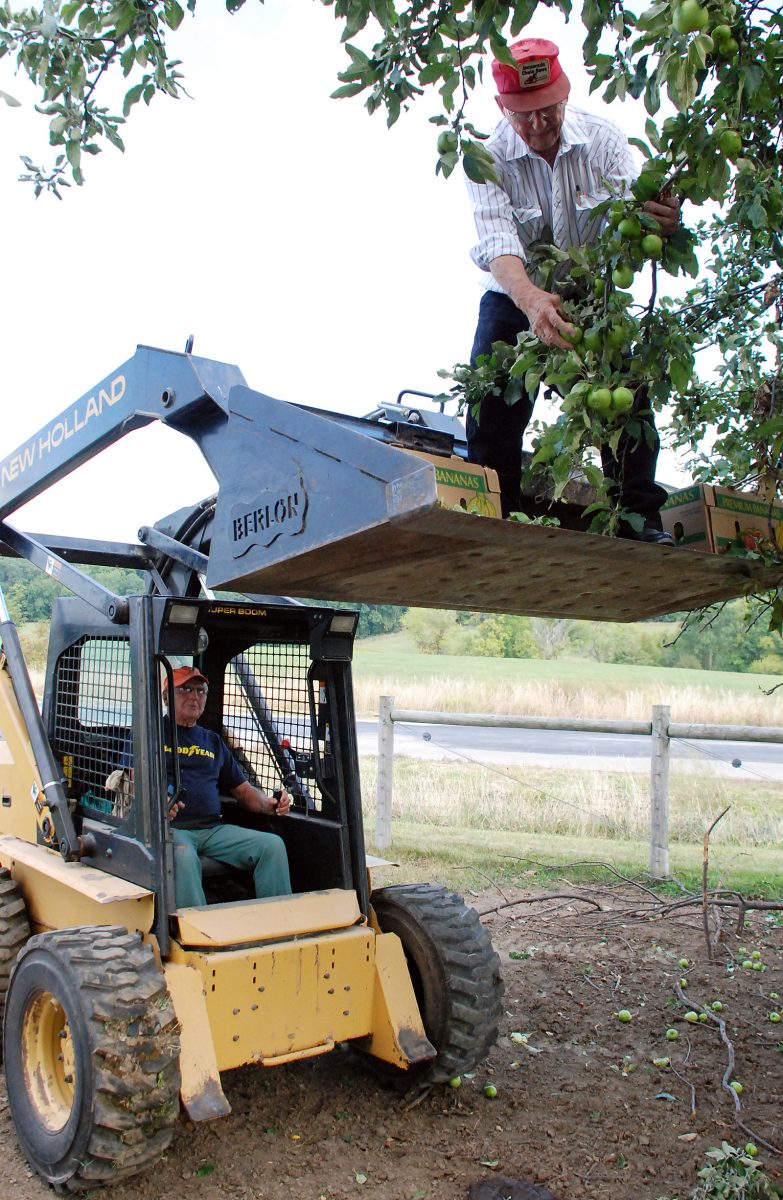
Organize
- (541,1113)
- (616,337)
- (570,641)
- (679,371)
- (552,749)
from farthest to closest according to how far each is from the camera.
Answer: (570,641)
(552,749)
(541,1113)
(679,371)
(616,337)

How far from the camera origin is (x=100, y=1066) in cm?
355

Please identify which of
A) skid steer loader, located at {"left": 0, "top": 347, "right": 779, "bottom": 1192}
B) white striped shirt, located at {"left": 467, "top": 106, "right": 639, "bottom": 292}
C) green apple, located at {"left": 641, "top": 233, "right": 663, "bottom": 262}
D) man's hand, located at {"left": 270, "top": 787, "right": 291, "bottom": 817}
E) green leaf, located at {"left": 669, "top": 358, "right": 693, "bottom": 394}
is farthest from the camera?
man's hand, located at {"left": 270, "top": 787, "right": 291, "bottom": 817}

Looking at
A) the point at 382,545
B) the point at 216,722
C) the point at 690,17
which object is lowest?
the point at 216,722

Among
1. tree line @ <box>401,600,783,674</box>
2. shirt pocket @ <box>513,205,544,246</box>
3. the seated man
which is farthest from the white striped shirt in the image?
tree line @ <box>401,600,783,674</box>

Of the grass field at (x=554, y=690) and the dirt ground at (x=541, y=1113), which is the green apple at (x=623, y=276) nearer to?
the dirt ground at (x=541, y=1113)

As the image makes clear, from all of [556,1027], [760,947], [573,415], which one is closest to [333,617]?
[573,415]

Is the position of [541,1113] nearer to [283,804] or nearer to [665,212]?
[283,804]

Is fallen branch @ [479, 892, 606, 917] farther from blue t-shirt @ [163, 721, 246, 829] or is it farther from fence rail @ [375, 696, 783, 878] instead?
blue t-shirt @ [163, 721, 246, 829]

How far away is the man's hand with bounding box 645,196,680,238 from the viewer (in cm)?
257

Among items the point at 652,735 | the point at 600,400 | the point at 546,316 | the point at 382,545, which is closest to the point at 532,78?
the point at 546,316

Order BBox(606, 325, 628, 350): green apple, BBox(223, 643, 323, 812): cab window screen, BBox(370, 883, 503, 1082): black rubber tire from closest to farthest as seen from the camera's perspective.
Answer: BBox(606, 325, 628, 350): green apple < BBox(370, 883, 503, 1082): black rubber tire < BBox(223, 643, 323, 812): cab window screen

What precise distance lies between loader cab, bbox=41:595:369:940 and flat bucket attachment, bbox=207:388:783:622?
87 centimetres

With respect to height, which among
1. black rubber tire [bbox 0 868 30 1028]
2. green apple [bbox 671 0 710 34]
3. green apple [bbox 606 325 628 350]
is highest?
green apple [bbox 671 0 710 34]

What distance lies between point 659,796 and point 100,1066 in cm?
605
